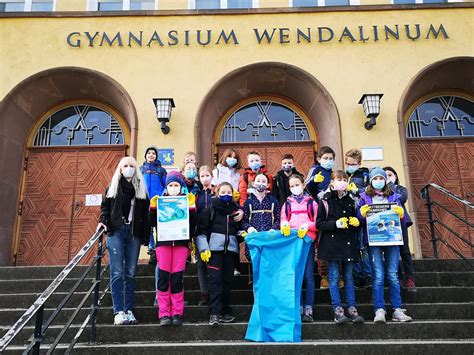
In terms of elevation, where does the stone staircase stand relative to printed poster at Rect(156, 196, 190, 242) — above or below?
below

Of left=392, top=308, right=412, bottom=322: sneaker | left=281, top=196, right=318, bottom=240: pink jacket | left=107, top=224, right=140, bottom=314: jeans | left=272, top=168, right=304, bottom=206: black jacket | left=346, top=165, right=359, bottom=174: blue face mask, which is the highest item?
left=346, top=165, right=359, bottom=174: blue face mask

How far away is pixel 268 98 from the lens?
9805mm

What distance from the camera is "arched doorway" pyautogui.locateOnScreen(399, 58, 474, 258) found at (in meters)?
8.84

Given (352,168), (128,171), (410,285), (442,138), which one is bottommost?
(410,285)

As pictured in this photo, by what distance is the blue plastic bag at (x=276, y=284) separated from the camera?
449 centimetres

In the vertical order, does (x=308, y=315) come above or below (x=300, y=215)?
below

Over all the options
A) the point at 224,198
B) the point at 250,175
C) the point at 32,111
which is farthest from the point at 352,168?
the point at 32,111

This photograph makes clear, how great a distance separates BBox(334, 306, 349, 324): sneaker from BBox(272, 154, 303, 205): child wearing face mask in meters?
1.77

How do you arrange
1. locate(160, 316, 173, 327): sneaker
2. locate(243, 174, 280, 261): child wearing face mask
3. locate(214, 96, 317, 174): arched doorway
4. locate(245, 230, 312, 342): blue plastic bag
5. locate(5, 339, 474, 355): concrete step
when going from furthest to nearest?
locate(214, 96, 317, 174): arched doorway
locate(243, 174, 280, 261): child wearing face mask
locate(160, 316, 173, 327): sneaker
locate(245, 230, 312, 342): blue plastic bag
locate(5, 339, 474, 355): concrete step

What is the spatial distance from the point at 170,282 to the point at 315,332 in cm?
165

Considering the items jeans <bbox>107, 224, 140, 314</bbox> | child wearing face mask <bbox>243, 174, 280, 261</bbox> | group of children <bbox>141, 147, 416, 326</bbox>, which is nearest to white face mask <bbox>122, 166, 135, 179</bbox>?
group of children <bbox>141, 147, 416, 326</bbox>

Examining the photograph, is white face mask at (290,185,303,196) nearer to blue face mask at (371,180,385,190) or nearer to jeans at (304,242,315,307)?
jeans at (304,242,315,307)

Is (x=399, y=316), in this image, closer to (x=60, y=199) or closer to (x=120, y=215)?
(x=120, y=215)

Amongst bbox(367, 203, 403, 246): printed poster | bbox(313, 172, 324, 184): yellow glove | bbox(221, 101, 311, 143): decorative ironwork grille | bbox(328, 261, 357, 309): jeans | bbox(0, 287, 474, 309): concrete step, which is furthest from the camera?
bbox(221, 101, 311, 143): decorative ironwork grille
